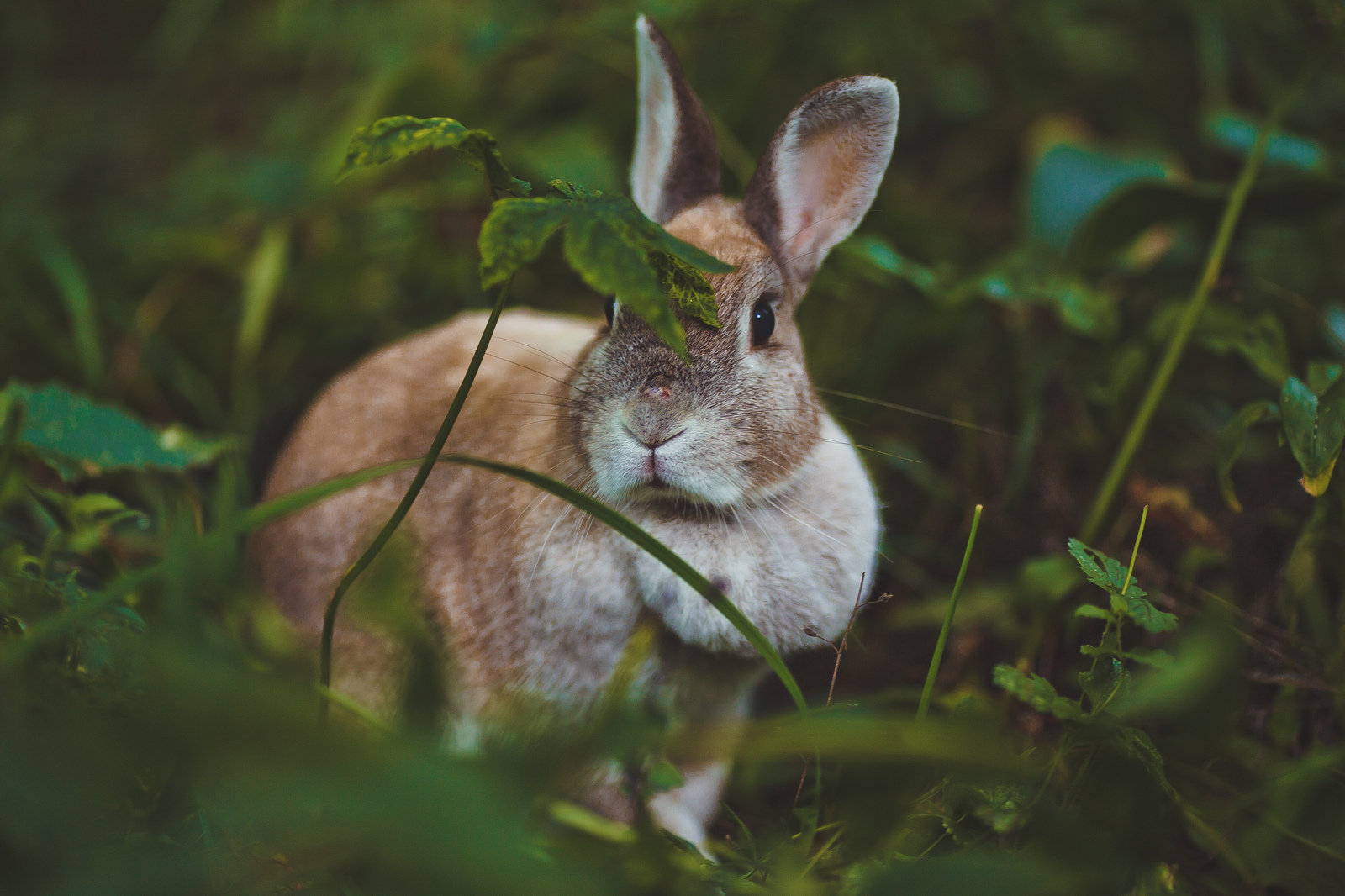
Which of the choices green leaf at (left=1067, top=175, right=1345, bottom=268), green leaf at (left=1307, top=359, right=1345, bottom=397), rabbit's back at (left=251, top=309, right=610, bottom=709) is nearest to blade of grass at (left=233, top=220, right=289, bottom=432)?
rabbit's back at (left=251, top=309, right=610, bottom=709)

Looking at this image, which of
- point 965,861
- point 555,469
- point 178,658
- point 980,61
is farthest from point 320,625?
Result: point 980,61

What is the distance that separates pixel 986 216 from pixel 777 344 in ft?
7.19

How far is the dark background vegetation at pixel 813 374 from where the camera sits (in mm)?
1131

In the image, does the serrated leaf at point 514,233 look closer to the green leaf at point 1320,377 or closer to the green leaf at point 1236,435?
the green leaf at point 1236,435

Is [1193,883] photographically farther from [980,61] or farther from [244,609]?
[980,61]

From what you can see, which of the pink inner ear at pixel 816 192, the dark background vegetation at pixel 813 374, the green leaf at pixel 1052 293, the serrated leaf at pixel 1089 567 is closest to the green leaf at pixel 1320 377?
the dark background vegetation at pixel 813 374

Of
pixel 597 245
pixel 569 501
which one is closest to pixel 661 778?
pixel 569 501

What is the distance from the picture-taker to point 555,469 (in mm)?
2047

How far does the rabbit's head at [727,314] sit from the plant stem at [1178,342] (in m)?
0.85

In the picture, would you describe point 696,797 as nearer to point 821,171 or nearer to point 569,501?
point 569,501

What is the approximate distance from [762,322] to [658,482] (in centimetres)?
48

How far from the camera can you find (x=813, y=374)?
298cm

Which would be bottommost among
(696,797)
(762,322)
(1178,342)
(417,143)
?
(696,797)

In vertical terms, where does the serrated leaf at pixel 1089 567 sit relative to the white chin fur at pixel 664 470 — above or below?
below
